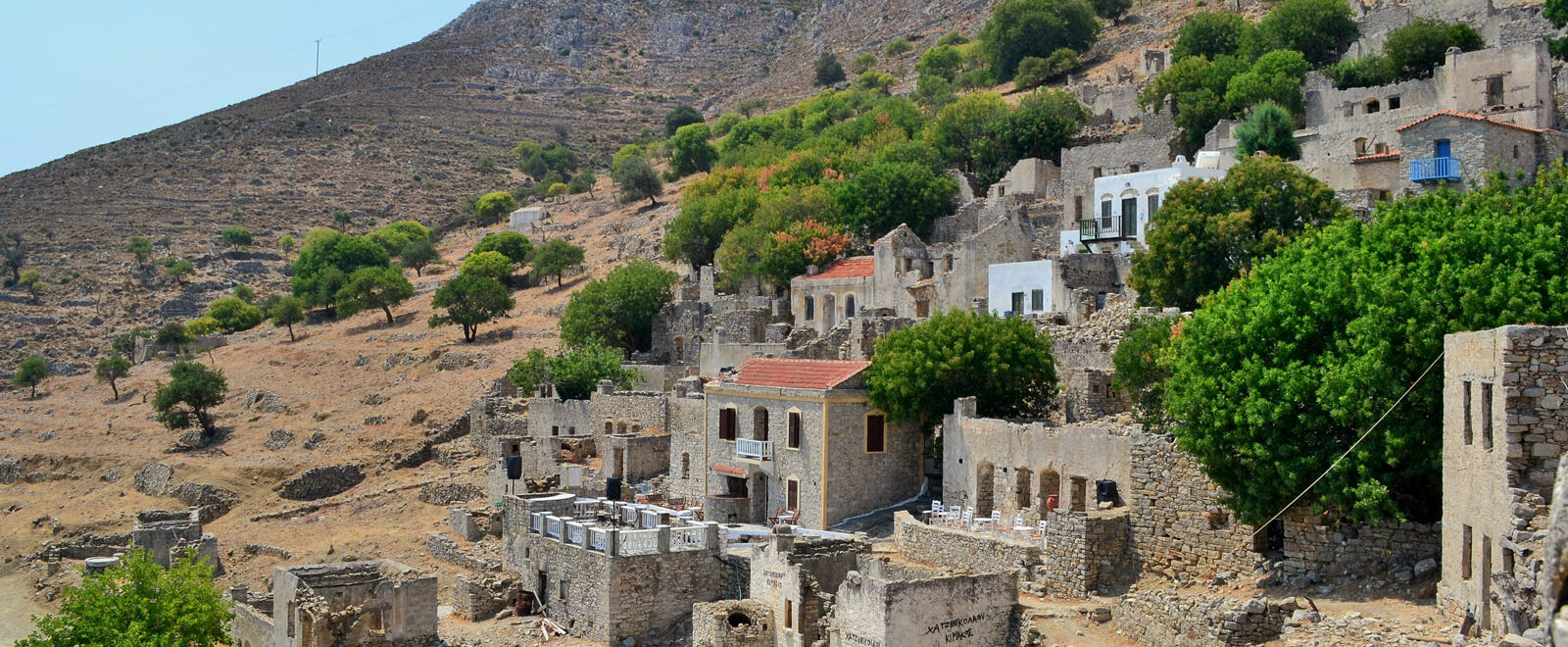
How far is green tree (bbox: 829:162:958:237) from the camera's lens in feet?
174

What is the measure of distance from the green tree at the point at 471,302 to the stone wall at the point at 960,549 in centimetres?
4282

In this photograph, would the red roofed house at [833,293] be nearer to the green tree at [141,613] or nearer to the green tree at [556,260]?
Answer: the green tree at [141,613]

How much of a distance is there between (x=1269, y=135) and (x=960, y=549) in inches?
961

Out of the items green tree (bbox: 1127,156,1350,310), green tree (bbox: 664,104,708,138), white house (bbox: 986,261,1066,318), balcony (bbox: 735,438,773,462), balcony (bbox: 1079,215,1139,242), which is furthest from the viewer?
green tree (bbox: 664,104,708,138)

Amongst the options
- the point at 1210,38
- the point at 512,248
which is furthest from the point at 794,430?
the point at 512,248

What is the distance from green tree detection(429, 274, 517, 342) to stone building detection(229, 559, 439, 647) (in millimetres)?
40869

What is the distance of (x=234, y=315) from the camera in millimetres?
88875

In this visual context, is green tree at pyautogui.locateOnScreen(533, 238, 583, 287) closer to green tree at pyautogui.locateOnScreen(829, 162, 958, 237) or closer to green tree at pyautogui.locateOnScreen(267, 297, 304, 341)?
green tree at pyautogui.locateOnScreen(267, 297, 304, 341)

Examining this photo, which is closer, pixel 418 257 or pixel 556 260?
pixel 556 260

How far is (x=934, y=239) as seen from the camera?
53312 mm

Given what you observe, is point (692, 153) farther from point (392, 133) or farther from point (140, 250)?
point (392, 133)

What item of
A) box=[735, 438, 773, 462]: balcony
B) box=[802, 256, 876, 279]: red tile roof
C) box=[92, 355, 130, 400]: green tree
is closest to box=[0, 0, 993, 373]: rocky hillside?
box=[92, 355, 130, 400]: green tree

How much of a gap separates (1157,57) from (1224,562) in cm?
5023

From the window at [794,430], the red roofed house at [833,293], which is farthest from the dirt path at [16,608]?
the red roofed house at [833,293]
